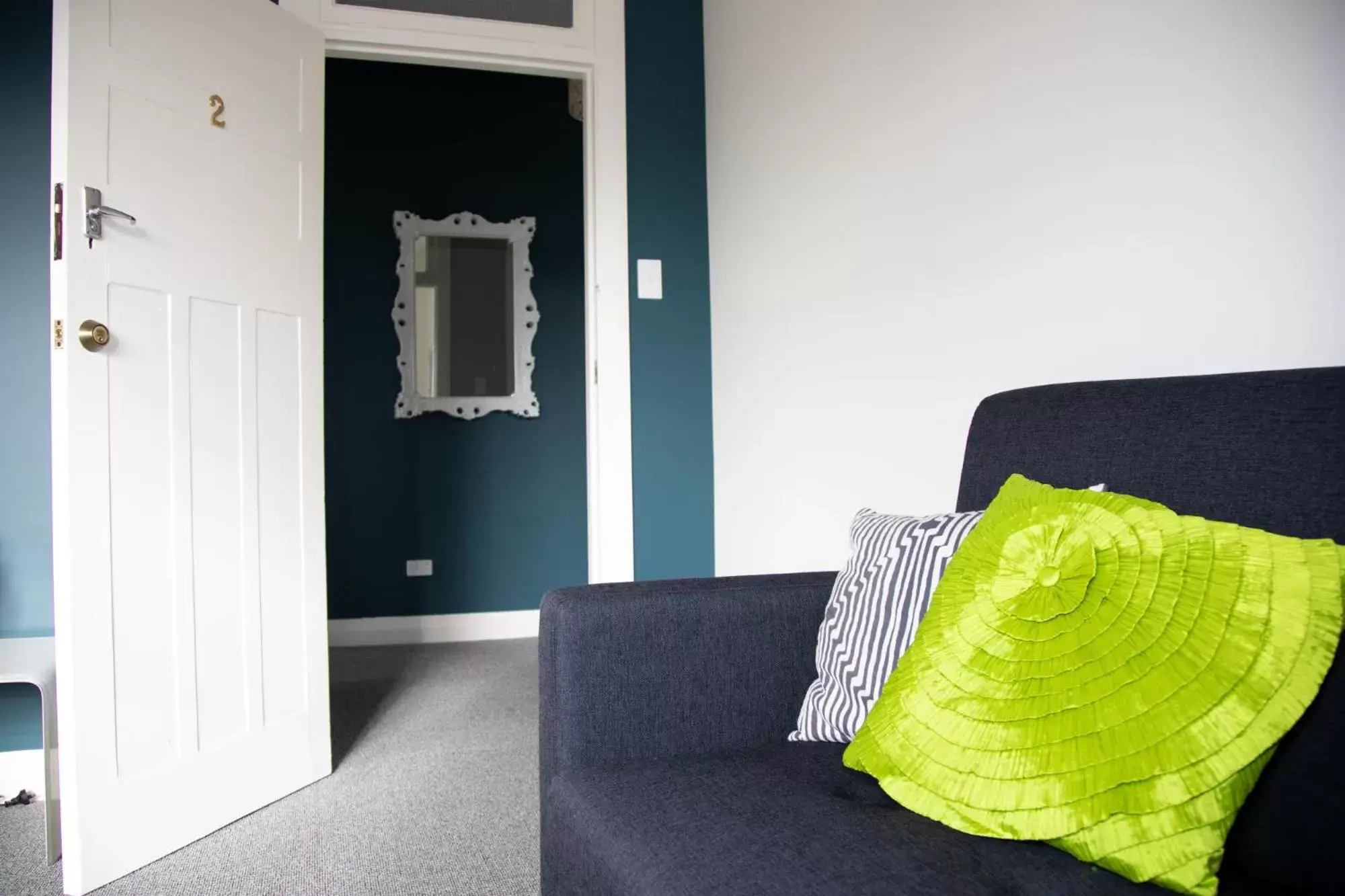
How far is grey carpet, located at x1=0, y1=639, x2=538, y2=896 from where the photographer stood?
169 cm

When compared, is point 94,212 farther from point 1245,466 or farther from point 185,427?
point 1245,466

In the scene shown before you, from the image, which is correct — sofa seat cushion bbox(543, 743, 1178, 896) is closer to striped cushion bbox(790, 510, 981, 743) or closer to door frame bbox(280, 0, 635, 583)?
striped cushion bbox(790, 510, 981, 743)

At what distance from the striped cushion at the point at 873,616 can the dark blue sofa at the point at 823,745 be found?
0.05m

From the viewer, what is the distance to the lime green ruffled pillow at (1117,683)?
71 cm

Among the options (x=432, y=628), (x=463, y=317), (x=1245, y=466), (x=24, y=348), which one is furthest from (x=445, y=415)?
(x=1245, y=466)

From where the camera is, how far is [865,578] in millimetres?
1161

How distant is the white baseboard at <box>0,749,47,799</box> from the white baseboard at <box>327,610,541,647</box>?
1.71 metres

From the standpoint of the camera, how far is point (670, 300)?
9.73 ft

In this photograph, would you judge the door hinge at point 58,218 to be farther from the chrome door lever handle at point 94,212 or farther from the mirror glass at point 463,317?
the mirror glass at point 463,317

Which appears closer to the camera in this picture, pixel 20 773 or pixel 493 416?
pixel 20 773

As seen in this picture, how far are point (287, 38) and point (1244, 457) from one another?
242 cm

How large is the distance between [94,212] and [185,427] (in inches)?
18.7

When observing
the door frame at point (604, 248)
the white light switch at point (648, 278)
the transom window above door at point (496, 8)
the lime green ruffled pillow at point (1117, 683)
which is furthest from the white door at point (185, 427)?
the lime green ruffled pillow at point (1117, 683)

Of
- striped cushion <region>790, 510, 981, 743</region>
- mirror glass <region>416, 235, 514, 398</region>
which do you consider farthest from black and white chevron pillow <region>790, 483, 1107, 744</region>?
mirror glass <region>416, 235, 514, 398</region>
